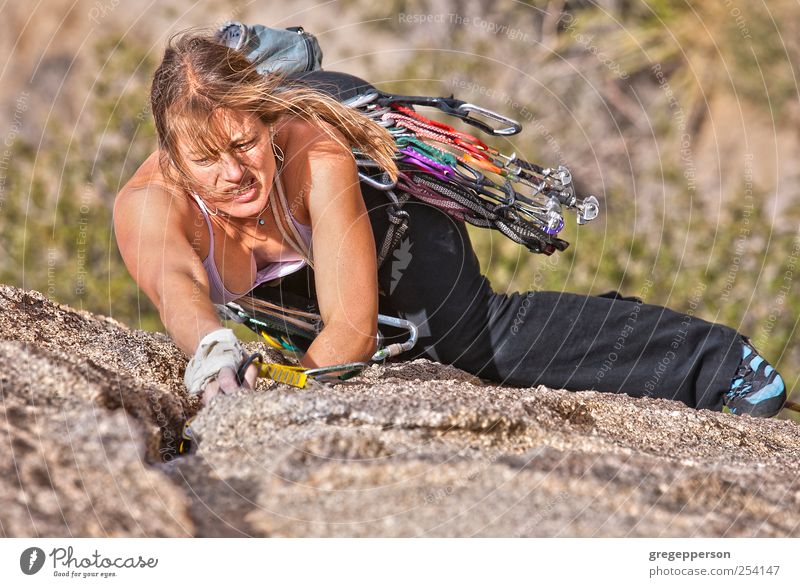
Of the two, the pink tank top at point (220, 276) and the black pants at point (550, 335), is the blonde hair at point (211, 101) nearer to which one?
the pink tank top at point (220, 276)

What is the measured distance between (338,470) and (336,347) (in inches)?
15.8

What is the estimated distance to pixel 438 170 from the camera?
5.90ft

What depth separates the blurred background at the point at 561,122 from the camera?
380cm

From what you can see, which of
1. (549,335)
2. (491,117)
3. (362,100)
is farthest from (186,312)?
(549,335)

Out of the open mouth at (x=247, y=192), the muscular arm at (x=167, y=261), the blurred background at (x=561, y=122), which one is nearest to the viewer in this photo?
the muscular arm at (x=167, y=261)

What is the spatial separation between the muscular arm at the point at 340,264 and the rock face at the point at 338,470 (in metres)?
0.17

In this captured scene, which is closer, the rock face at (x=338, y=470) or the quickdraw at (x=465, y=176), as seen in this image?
the rock face at (x=338, y=470)

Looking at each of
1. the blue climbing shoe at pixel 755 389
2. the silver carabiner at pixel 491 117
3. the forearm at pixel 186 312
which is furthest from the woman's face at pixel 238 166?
the blue climbing shoe at pixel 755 389

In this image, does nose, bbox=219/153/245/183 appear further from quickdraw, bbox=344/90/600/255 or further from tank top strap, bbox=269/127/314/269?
quickdraw, bbox=344/90/600/255

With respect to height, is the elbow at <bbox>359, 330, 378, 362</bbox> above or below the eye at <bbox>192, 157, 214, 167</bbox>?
below

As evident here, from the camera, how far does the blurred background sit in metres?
3.80

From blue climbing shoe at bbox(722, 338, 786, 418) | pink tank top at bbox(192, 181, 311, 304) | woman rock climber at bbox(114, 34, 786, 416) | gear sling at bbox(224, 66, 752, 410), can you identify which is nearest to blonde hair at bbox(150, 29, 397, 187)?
woman rock climber at bbox(114, 34, 786, 416)

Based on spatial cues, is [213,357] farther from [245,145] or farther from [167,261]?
[245,145]

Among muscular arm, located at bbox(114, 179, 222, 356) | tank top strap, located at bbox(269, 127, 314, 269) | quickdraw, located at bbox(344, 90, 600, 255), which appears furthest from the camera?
quickdraw, located at bbox(344, 90, 600, 255)
